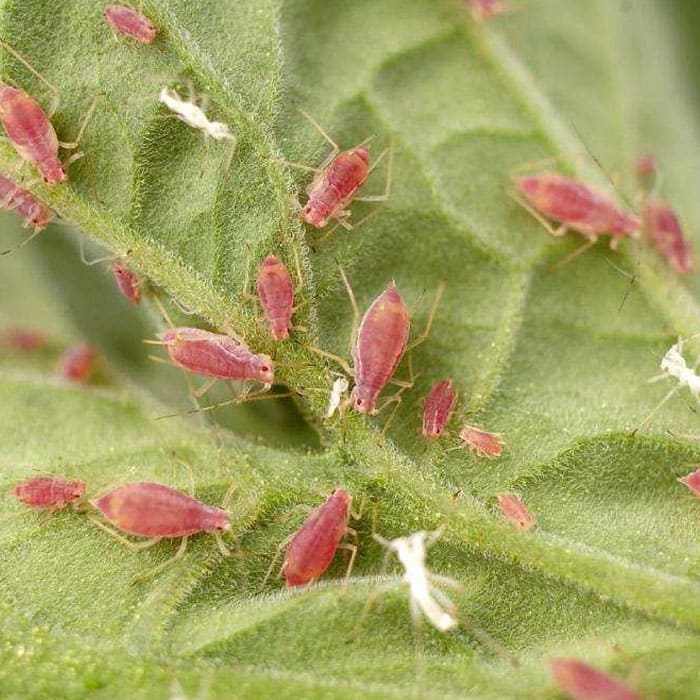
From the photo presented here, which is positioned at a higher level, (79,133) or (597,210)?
(79,133)

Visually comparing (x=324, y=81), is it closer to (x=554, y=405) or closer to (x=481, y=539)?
(x=554, y=405)

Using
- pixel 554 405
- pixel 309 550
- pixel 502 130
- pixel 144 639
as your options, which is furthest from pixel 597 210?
pixel 144 639

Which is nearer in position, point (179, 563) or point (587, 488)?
point (179, 563)

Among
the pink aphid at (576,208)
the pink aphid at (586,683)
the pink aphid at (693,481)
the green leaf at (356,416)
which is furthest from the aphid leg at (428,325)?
the pink aphid at (586,683)

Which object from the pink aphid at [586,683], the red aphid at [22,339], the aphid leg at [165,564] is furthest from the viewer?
the red aphid at [22,339]

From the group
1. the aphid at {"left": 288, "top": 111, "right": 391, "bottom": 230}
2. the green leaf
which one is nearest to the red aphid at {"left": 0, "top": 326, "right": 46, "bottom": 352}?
the green leaf

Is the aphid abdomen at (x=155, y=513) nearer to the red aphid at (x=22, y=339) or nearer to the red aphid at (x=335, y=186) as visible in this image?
the red aphid at (x=335, y=186)

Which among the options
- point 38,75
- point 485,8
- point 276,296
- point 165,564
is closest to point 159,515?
point 165,564

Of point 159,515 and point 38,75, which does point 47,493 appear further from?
point 38,75
